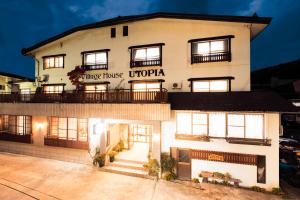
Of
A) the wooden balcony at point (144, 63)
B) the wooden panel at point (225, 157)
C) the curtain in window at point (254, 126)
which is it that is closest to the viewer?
the wooden panel at point (225, 157)

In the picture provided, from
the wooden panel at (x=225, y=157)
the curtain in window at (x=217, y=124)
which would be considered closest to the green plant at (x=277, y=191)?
the wooden panel at (x=225, y=157)

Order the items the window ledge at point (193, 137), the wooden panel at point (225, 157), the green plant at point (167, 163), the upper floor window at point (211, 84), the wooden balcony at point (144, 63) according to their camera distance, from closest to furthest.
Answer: the wooden panel at point (225, 157)
the window ledge at point (193, 137)
the green plant at point (167, 163)
the upper floor window at point (211, 84)
the wooden balcony at point (144, 63)

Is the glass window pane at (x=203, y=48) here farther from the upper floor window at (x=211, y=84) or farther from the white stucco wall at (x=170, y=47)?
the upper floor window at (x=211, y=84)

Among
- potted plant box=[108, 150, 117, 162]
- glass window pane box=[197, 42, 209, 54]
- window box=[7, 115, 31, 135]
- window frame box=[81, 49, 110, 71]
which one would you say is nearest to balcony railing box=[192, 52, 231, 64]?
glass window pane box=[197, 42, 209, 54]

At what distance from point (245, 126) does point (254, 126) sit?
0.50 m

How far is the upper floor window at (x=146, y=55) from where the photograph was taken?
14633mm

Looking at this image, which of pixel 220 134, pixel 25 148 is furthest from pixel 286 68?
pixel 25 148

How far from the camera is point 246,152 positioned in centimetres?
1102

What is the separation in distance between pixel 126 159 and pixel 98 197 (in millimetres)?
4424

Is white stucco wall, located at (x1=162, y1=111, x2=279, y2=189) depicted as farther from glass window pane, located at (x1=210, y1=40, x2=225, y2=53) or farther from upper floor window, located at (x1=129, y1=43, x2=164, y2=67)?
upper floor window, located at (x1=129, y1=43, x2=164, y2=67)

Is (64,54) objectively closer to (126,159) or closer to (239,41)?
(126,159)

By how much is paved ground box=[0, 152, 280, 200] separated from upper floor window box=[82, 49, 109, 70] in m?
8.84

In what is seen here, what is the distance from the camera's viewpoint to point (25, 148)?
1622 centimetres

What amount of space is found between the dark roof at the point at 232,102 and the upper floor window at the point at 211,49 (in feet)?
8.58
